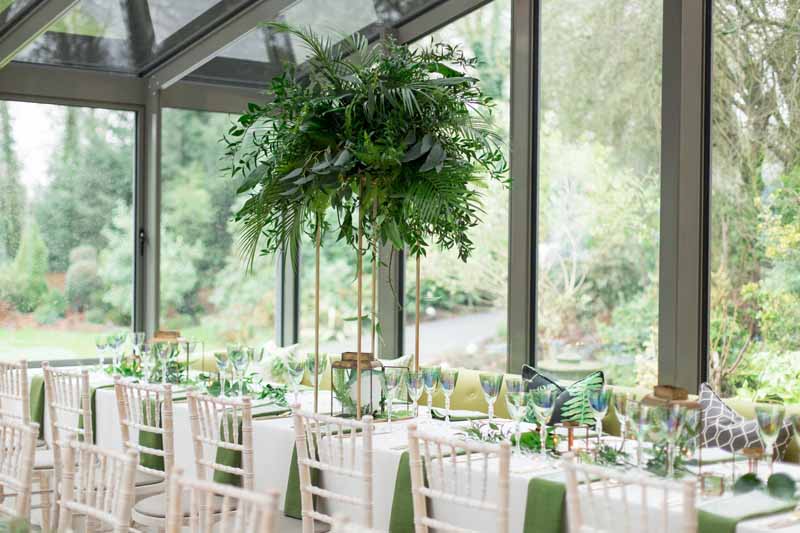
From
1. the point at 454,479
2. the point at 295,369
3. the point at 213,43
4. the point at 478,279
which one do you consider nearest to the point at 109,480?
the point at 454,479

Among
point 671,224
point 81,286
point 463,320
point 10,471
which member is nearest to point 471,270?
point 463,320

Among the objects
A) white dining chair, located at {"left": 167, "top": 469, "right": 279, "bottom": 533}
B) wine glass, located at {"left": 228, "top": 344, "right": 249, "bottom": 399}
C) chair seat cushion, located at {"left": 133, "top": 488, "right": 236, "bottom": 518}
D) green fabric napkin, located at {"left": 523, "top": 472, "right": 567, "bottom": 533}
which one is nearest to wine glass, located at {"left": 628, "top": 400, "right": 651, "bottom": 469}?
green fabric napkin, located at {"left": 523, "top": 472, "right": 567, "bottom": 533}

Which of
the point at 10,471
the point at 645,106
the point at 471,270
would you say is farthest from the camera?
the point at 471,270

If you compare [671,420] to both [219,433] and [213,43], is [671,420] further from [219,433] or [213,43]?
[213,43]

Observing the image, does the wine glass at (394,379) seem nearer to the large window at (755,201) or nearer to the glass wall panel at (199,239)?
the large window at (755,201)

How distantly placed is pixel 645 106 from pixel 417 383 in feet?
12.3

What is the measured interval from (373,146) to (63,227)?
359 cm

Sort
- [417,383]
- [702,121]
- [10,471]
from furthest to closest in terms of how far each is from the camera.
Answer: [702,121], [417,383], [10,471]

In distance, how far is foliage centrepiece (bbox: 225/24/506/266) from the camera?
369cm

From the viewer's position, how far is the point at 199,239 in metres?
6.87

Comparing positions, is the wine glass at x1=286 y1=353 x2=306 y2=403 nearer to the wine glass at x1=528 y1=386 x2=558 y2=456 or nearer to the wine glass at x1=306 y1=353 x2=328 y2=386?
the wine glass at x1=306 y1=353 x2=328 y2=386

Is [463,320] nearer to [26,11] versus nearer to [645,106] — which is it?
[645,106]

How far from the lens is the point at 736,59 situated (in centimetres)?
417

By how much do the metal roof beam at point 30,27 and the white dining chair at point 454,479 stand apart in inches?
147
